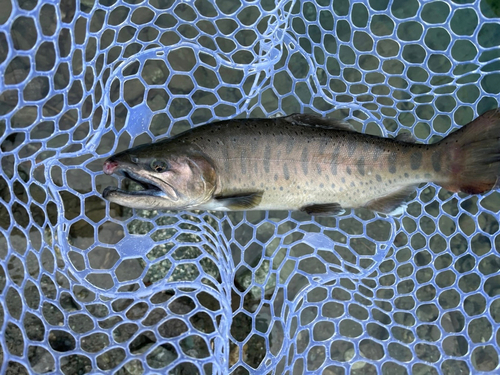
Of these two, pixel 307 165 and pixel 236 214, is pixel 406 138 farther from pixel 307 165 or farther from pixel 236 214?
pixel 236 214

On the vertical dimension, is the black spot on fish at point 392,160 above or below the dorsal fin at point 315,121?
below

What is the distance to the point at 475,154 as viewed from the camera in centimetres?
273

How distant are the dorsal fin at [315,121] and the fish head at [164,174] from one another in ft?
2.14

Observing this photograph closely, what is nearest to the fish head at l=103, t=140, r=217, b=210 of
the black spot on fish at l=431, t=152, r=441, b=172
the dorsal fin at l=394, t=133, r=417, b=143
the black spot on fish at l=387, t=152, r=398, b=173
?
the black spot on fish at l=387, t=152, r=398, b=173

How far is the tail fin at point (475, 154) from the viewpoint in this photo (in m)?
2.68

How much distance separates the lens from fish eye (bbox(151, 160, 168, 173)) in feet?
→ 8.54

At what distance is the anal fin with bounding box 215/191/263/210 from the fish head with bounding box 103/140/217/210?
0.12 metres

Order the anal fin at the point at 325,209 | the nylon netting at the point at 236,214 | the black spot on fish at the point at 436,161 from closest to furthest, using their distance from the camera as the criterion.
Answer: the black spot on fish at the point at 436,161, the anal fin at the point at 325,209, the nylon netting at the point at 236,214

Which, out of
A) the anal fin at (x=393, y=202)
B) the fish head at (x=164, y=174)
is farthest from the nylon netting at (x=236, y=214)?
the fish head at (x=164, y=174)

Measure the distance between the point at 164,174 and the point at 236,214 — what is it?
4.09ft

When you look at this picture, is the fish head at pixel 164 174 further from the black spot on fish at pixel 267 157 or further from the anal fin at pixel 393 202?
the anal fin at pixel 393 202

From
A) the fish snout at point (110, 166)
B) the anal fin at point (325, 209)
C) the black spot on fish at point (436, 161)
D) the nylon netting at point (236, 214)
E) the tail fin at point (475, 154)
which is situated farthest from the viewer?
the nylon netting at point (236, 214)

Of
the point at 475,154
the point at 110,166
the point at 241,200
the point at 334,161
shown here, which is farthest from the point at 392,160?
the point at 110,166

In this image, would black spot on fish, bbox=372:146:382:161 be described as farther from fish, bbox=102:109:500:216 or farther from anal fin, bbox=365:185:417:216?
anal fin, bbox=365:185:417:216
